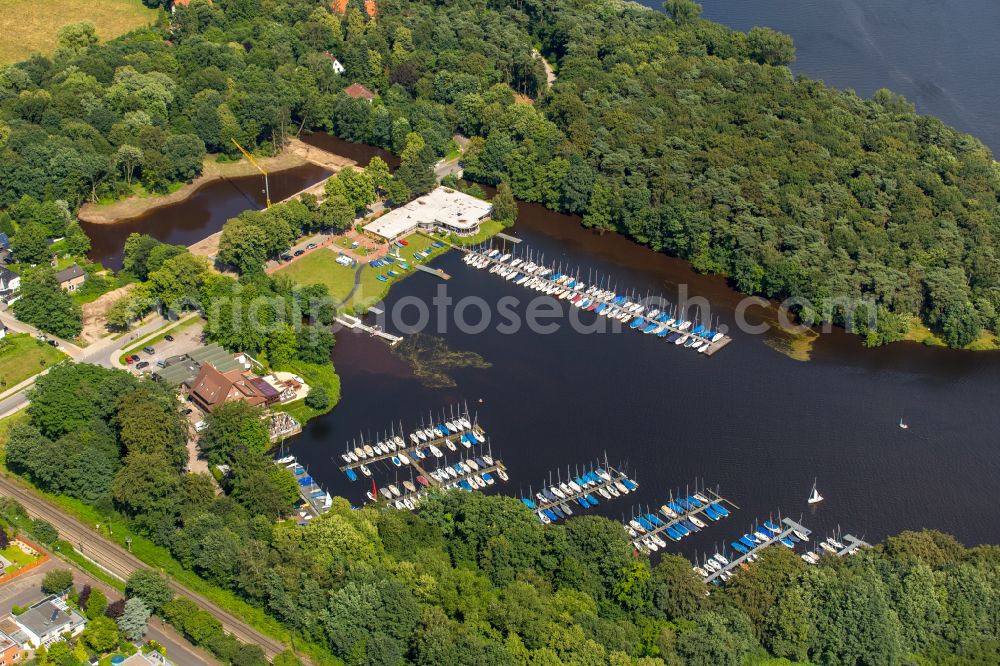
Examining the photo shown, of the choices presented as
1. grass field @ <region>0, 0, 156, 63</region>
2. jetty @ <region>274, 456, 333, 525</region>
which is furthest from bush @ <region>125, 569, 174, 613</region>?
grass field @ <region>0, 0, 156, 63</region>

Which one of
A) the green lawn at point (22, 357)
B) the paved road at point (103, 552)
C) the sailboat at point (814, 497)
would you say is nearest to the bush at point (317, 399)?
the paved road at point (103, 552)

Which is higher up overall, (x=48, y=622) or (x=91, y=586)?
(x=48, y=622)

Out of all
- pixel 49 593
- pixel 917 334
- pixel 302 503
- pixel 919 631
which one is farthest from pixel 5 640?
pixel 917 334

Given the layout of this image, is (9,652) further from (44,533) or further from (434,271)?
(434,271)

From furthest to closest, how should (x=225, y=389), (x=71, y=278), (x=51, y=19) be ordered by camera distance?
(x=51, y=19), (x=71, y=278), (x=225, y=389)

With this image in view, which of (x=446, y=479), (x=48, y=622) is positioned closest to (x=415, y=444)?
(x=446, y=479)

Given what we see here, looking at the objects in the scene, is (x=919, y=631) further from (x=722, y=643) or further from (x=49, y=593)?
(x=49, y=593)
